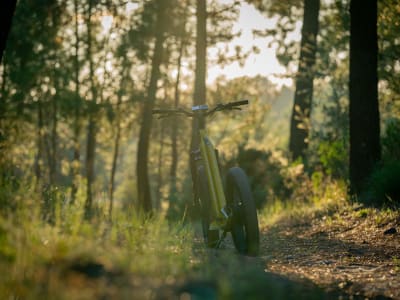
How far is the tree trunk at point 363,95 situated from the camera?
9.77 meters

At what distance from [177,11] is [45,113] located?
8.93 metres

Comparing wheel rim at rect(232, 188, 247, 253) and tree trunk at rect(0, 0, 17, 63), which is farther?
tree trunk at rect(0, 0, 17, 63)

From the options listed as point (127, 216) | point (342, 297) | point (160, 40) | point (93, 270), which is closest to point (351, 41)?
point (127, 216)

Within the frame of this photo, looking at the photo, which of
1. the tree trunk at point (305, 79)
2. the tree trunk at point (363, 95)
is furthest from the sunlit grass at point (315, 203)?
the tree trunk at point (305, 79)

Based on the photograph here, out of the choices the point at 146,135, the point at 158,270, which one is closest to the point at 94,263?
the point at 158,270

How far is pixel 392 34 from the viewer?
44.6ft

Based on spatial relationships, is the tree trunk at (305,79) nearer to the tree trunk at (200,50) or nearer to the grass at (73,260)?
the tree trunk at (200,50)

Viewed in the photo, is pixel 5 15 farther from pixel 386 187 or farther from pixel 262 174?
pixel 262 174

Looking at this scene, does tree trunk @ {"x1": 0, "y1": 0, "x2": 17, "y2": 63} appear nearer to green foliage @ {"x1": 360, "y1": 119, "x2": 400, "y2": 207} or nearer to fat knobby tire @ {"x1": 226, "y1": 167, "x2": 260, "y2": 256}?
fat knobby tire @ {"x1": 226, "y1": 167, "x2": 260, "y2": 256}

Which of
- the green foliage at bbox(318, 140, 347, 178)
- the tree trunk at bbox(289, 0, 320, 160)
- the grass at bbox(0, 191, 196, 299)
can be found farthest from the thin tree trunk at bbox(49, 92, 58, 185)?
the grass at bbox(0, 191, 196, 299)

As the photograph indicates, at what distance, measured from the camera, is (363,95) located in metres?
9.84

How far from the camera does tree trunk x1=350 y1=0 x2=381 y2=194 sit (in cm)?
977

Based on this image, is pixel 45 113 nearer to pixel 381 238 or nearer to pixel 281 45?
pixel 281 45

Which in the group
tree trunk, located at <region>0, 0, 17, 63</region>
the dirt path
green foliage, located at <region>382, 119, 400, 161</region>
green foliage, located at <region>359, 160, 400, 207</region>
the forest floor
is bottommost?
the dirt path
